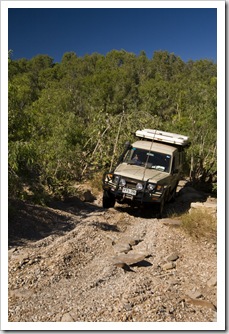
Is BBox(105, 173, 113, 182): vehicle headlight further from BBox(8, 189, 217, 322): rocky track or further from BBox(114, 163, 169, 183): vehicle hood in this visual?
BBox(8, 189, 217, 322): rocky track

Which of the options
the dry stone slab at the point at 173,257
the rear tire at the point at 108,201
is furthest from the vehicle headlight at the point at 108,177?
the dry stone slab at the point at 173,257

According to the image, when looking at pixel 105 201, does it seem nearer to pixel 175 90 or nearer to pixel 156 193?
pixel 156 193

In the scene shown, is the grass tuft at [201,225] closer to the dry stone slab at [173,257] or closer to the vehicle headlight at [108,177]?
the dry stone slab at [173,257]

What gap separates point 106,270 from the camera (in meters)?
6.25

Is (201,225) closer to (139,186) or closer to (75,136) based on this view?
(139,186)

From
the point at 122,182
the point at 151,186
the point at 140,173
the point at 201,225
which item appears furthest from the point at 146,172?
the point at 201,225

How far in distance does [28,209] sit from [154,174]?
127 inches

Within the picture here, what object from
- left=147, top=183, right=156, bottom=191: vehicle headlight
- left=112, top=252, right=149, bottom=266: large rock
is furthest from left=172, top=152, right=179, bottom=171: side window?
left=112, top=252, right=149, bottom=266: large rock

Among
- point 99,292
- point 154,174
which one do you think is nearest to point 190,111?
point 154,174

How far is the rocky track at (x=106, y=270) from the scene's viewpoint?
4844 mm

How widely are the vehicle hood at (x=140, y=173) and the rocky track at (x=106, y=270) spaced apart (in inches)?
41.7

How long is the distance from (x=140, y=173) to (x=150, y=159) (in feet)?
2.85

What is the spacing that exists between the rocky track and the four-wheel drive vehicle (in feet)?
2.00

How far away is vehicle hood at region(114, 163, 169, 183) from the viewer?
32.3 feet
